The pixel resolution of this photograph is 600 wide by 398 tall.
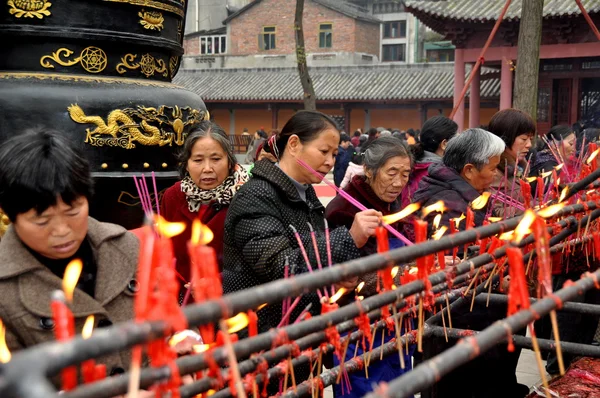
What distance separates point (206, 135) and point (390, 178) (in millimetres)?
825

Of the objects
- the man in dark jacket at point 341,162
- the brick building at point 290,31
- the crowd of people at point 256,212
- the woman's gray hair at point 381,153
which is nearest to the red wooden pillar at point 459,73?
the man in dark jacket at point 341,162

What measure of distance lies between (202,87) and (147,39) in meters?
27.9

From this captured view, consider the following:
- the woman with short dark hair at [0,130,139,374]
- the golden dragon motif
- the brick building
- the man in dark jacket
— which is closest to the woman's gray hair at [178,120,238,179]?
the golden dragon motif

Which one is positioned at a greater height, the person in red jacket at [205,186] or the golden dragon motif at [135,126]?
the golden dragon motif at [135,126]

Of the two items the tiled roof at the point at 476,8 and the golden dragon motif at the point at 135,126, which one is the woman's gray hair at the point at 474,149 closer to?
the golden dragon motif at the point at 135,126

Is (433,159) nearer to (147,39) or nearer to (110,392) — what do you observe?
(147,39)

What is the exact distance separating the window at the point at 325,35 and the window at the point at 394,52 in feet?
12.5

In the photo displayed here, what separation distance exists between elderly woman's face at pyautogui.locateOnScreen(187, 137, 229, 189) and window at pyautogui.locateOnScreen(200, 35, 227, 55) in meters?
36.6

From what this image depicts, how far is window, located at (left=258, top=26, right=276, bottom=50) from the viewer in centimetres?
3756

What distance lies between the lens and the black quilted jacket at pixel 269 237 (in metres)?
2.38

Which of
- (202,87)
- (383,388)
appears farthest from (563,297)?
(202,87)

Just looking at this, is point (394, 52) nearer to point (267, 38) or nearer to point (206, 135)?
point (267, 38)

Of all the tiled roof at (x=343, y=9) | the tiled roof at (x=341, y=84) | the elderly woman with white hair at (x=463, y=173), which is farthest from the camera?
the tiled roof at (x=343, y=9)

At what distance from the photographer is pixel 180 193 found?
3240mm
